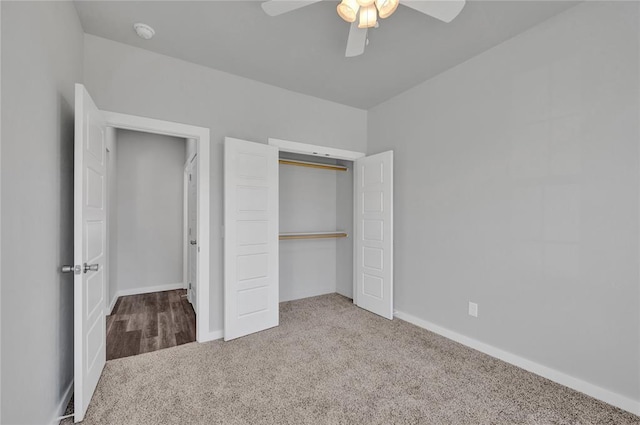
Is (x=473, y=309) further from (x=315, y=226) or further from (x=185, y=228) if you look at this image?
(x=185, y=228)

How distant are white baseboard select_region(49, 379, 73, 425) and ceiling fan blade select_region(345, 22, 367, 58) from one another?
9.50ft

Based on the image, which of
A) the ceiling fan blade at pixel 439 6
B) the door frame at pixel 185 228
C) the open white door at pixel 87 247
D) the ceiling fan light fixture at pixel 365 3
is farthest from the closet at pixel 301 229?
the ceiling fan blade at pixel 439 6

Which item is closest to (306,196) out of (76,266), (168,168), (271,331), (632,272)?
(271,331)

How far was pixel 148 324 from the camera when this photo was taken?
11.1 feet

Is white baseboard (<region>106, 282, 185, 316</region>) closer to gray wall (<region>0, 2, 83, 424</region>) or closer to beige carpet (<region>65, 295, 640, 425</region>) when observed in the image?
beige carpet (<region>65, 295, 640, 425</region>)

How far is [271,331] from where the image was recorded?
10.3ft

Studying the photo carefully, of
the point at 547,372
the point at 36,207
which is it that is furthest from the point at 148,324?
the point at 547,372

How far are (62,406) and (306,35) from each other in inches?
123

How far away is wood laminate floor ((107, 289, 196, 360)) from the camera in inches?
112

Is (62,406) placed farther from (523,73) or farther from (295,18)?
(523,73)

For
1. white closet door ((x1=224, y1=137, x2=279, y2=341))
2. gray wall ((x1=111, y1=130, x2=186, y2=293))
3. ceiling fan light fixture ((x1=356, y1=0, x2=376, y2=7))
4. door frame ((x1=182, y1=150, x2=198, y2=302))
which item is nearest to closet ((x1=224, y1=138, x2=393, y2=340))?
white closet door ((x1=224, y1=137, x2=279, y2=341))

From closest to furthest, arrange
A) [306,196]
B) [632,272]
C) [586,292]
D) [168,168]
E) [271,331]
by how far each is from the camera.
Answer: [632,272]
[586,292]
[271,331]
[306,196]
[168,168]

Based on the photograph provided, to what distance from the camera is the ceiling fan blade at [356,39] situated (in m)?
1.90

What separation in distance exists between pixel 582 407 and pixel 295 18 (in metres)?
3.34
